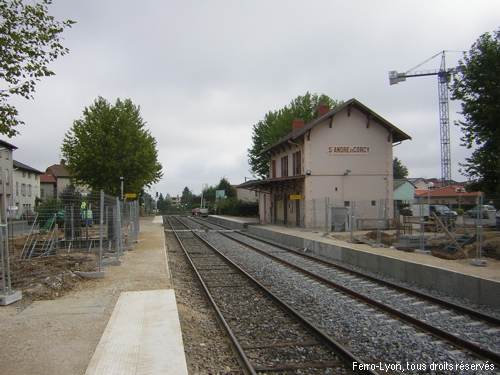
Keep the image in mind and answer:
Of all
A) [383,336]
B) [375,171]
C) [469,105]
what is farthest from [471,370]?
[375,171]

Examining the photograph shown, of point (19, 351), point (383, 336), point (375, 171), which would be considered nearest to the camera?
point (19, 351)

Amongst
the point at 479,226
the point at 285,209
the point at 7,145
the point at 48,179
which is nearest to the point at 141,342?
the point at 479,226

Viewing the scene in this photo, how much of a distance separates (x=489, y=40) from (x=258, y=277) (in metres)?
19.1

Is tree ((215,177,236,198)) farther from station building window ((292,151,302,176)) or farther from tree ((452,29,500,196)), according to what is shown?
tree ((452,29,500,196))

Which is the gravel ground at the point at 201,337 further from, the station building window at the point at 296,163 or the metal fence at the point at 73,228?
the station building window at the point at 296,163

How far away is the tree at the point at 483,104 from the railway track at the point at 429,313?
14013 millimetres

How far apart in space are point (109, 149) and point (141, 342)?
31273 millimetres

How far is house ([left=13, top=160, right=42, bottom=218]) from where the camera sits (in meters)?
58.3

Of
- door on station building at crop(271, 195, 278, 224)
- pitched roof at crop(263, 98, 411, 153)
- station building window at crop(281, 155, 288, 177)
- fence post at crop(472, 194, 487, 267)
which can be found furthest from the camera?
door on station building at crop(271, 195, 278, 224)

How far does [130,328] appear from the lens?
6.55m

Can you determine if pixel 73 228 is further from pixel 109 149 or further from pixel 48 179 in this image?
pixel 48 179

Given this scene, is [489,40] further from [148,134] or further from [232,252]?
[148,134]

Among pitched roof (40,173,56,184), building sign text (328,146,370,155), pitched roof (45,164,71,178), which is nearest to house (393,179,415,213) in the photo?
building sign text (328,146,370,155)

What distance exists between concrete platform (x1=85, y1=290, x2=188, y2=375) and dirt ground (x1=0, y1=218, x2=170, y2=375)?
0.56ft
